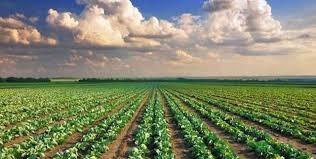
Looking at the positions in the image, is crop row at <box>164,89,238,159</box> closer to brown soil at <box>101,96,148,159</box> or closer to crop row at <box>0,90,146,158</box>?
brown soil at <box>101,96,148,159</box>

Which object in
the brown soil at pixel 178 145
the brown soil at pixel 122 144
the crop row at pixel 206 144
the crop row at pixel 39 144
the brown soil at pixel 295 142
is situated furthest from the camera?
the brown soil at pixel 295 142

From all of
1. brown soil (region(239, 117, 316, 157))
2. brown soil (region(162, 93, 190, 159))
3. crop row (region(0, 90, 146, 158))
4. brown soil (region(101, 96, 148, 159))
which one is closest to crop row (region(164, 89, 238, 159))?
brown soil (region(162, 93, 190, 159))

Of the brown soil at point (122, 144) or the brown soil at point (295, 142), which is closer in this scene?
the brown soil at point (122, 144)

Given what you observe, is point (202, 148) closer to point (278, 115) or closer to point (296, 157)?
point (296, 157)

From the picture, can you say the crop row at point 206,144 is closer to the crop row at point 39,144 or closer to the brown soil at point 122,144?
the brown soil at point 122,144

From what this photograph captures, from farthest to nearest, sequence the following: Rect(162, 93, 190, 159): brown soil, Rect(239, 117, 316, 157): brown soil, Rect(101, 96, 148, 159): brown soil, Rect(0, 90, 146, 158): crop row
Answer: Rect(239, 117, 316, 157): brown soil, Rect(162, 93, 190, 159): brown soil, Rect(101, 96, 148, 159): brown soil, Rect(0, 90, 146, 158): crop row

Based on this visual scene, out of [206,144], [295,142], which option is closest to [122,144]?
[206,144]

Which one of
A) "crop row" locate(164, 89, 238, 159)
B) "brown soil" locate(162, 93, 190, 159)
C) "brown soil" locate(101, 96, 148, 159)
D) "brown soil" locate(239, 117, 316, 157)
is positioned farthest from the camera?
"brown soil" locate(239, 117, 316, 157)

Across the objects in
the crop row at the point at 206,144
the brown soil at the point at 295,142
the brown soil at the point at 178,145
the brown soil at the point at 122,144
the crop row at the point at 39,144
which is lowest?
the brown soil at the point at 295,142

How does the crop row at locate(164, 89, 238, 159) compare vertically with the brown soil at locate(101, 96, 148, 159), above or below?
above

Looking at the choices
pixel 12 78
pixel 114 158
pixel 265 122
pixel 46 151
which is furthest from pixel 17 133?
pixel 12 78

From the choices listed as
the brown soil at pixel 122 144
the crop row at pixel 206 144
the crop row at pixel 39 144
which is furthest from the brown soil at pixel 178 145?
the crop row at pixel 39 144

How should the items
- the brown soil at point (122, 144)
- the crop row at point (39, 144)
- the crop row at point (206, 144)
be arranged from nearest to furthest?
the crop row at point (39, 144), the crop row at point (206, 144), the brown soil at point (122, 144)

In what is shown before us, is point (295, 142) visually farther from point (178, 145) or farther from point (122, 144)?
point (122, 144)
